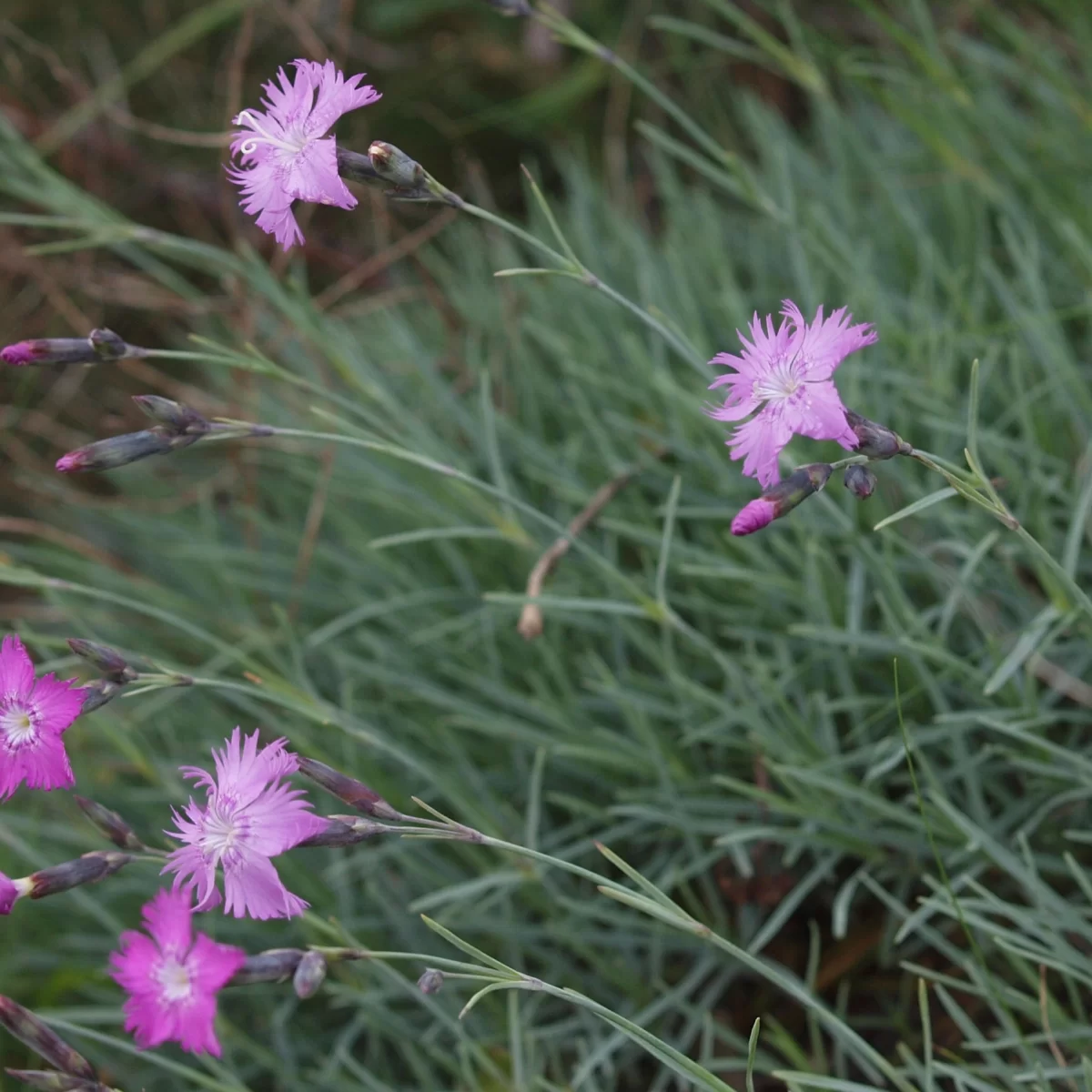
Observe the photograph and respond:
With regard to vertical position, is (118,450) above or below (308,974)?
above

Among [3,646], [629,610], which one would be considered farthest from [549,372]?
[3,646]

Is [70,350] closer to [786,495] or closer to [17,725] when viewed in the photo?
[17,725]

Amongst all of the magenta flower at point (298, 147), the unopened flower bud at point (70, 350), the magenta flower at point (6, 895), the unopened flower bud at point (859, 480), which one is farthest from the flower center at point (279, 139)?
the magenta flower at point (6, 895)

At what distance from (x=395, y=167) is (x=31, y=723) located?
17.0 inches

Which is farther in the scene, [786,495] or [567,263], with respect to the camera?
[567,263]

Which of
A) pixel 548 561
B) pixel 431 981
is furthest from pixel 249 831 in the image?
pixel 548 561

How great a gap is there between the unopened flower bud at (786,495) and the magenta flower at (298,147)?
1.02 ft

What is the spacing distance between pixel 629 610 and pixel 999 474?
1.66ft

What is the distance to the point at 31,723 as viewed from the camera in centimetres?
73

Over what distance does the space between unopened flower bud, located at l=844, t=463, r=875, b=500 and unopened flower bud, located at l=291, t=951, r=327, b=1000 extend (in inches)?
17.0

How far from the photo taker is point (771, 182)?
5.91 ft

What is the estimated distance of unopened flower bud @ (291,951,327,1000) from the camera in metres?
0.66

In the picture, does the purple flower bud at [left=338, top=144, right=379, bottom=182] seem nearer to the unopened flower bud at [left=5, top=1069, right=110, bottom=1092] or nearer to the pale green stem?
the pale green stem

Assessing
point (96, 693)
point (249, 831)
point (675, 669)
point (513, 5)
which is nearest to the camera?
point (249, 831)
